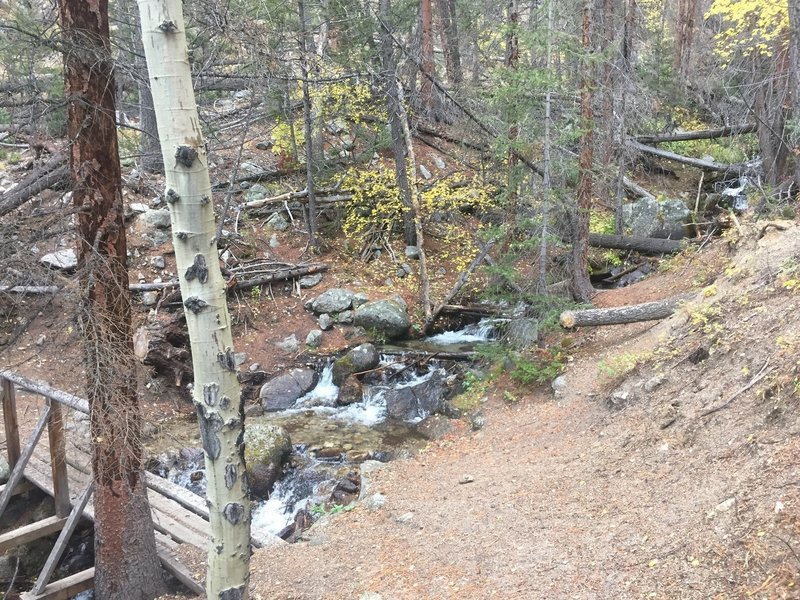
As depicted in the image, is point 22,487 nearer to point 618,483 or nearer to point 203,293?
point 203,293

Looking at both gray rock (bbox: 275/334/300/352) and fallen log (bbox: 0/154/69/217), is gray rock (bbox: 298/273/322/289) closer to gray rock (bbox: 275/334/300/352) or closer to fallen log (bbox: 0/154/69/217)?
gray rock (bbox: 275/334/300/352)

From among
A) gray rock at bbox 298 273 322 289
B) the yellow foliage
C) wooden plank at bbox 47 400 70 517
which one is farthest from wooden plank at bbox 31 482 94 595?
the yellow foliage

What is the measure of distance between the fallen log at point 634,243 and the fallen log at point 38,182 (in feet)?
40.7

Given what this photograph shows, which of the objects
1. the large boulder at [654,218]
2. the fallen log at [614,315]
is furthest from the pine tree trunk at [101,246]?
the large boulder at [654,218]

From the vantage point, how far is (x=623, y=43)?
43.9 feet

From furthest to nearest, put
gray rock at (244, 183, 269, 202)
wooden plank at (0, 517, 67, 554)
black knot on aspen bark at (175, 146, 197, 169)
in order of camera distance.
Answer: gray rock at (244, 183, 269, 202) → wooden plank at (0, 517, 67, 554) → black knot on aspen bark at (175, 146, 197, 169)

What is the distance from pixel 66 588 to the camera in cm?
617

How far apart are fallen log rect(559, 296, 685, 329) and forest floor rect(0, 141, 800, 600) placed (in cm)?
24

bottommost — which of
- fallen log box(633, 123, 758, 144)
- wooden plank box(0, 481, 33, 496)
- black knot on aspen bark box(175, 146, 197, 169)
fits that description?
wooden plank box(0, 481, 33, 496)

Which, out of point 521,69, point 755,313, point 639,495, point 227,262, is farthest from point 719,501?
point 227,262

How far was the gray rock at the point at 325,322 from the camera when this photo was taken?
13128 millimetres

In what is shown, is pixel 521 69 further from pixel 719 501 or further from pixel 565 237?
pixel 719 501

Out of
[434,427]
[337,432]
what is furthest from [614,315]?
[337,432]

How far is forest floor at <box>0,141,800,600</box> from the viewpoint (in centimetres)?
371
